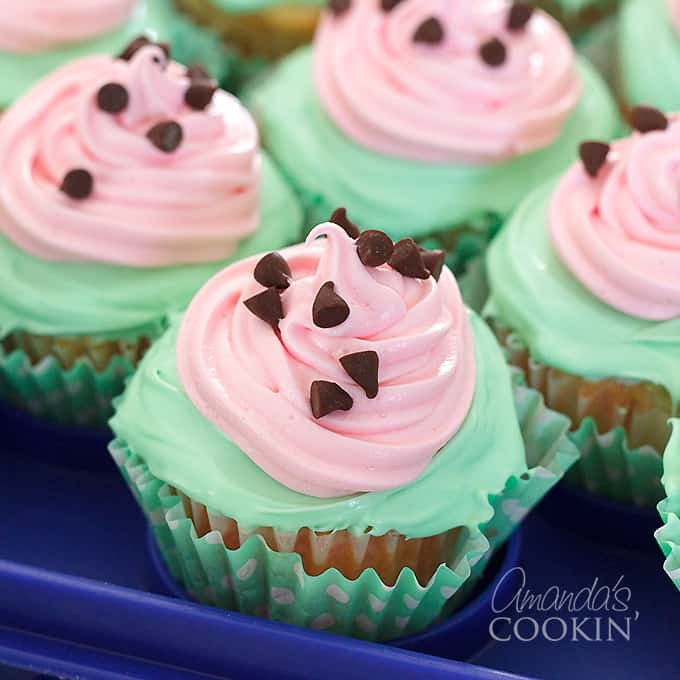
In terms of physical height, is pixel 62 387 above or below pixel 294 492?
below

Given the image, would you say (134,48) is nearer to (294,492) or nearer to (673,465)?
(294,492)

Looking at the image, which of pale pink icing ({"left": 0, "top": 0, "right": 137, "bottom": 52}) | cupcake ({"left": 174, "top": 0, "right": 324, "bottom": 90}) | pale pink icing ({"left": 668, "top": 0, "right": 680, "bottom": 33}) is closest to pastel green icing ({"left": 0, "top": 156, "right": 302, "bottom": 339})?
pale pink icing ({"left": 0, "top": 0, "right": 137, "bottom": 52})

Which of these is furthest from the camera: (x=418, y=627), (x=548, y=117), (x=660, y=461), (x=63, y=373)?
(x=548, y=117)

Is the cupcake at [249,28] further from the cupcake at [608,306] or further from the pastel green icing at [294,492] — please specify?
the pastel green icing at [294,492]

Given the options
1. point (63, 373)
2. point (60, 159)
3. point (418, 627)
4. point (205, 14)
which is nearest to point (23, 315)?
point (63, 373)

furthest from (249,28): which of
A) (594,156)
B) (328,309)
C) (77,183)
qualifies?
(328,309)

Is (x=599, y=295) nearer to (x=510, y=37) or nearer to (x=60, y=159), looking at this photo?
(x=510, y=37)

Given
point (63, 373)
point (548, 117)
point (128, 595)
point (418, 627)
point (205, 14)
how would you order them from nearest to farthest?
point (128, 595) → point (418, 627) → point (63, 373) → point (548, 117) → point (205, 14)
